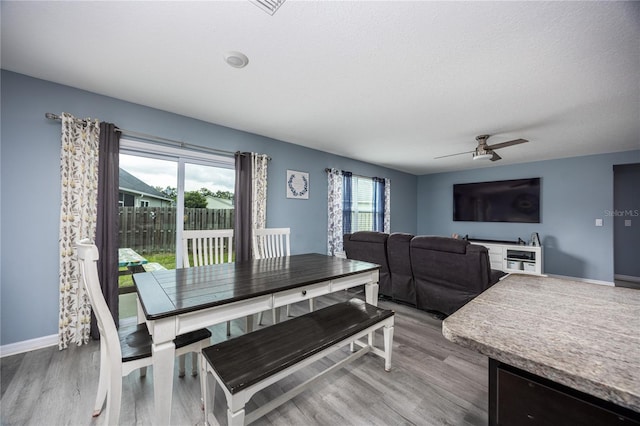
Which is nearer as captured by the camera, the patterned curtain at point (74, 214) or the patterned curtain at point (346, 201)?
the patterned curtain at point (74, 214)

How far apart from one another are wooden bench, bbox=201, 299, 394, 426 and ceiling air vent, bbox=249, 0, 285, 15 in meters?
2.00

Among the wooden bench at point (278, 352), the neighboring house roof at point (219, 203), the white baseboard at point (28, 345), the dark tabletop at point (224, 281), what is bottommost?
the white baseboard at point (28, 345)

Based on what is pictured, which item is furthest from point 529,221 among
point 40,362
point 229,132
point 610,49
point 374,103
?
point 40,362

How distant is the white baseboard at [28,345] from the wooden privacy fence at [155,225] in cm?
99

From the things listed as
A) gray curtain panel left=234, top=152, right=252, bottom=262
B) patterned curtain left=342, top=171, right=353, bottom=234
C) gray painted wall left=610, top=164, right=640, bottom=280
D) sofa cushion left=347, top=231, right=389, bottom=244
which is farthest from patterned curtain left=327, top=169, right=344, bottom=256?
gray painted wall left=610, top=164, right=640, bottom=280

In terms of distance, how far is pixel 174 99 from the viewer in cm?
265

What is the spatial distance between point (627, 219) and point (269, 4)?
760cm

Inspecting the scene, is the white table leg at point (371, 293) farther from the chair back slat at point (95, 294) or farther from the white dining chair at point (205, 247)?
the chair back slat at point (95, 294)

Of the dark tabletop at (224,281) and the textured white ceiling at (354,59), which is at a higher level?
the textured white ceiling at (354,59)

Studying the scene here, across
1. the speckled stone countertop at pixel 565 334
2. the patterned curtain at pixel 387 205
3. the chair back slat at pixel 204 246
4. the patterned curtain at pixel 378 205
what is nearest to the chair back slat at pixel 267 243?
the chair back slat at pixel 204 246

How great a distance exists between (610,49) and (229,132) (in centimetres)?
379

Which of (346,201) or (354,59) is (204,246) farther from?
(346,201)

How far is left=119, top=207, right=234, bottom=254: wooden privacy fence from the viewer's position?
9.12 ft

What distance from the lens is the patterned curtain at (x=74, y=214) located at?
2.29m
